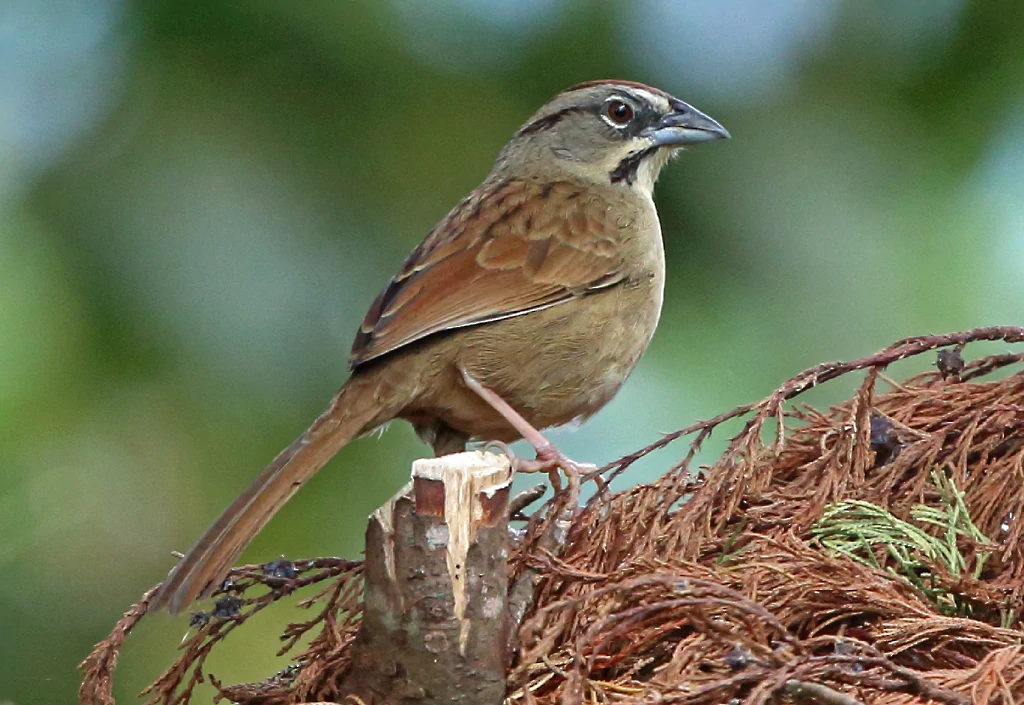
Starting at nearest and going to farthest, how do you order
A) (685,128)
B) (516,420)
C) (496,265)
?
1. (516,420)
2. (496,265)
3. (685,128)

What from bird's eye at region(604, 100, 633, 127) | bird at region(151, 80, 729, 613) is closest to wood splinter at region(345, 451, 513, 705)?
bird at region(151, 80, 729, 613)

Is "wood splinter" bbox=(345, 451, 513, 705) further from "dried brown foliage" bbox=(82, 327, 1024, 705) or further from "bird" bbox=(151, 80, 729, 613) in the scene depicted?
"bird" bbox=(151, 80, 729, 613)

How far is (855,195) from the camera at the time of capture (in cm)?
472

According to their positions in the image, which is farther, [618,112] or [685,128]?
[618,112]

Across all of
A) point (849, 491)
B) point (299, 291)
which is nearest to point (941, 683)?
point (849, 491)

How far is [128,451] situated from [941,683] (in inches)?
106

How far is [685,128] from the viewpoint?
167 inches

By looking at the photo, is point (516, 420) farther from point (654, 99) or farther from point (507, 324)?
point (654, 99)

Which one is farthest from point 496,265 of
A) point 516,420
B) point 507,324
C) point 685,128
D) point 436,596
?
point 436,596

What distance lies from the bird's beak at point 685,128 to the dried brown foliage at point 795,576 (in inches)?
56.9

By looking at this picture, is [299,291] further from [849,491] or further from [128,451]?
[849,491]

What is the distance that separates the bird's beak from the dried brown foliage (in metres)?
1.44

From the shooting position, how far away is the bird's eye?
14.4ft

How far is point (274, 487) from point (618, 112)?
82.6 inches
